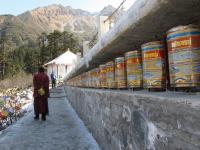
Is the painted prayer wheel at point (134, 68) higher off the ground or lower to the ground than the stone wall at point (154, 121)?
higher

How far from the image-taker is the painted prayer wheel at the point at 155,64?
7.54 feet

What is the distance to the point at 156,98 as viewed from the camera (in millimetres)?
1976

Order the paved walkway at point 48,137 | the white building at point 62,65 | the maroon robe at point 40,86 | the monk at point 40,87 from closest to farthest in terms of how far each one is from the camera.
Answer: the paved walkway at point 48,137 → the maroon robe at point 40,86 → the monk at point 40,87 → the white building at point 62,65

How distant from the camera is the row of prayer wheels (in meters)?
1.88

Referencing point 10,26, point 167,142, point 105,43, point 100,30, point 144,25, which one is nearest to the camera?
point 167,142

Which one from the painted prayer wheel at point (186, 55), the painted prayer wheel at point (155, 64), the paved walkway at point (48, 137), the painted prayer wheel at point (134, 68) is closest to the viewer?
the painted prayer wheel at point (186, 55)

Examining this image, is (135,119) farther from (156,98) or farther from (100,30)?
(100,30)

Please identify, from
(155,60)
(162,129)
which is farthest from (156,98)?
(155,60)

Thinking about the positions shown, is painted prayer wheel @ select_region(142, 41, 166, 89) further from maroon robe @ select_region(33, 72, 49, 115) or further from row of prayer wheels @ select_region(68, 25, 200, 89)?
maroon robe @ select_region(33, 72, 49, 115)

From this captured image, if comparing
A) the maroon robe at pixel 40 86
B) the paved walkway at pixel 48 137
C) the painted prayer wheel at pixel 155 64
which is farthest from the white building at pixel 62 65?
the painted prayer wheel at pixel 155 64

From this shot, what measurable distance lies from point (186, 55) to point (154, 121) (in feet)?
1.42

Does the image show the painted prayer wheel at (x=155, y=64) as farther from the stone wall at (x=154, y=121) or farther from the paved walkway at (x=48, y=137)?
the paved walkway at (x=48, y=137)

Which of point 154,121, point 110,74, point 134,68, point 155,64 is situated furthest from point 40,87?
point 154,121

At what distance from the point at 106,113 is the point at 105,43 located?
2.62ft
